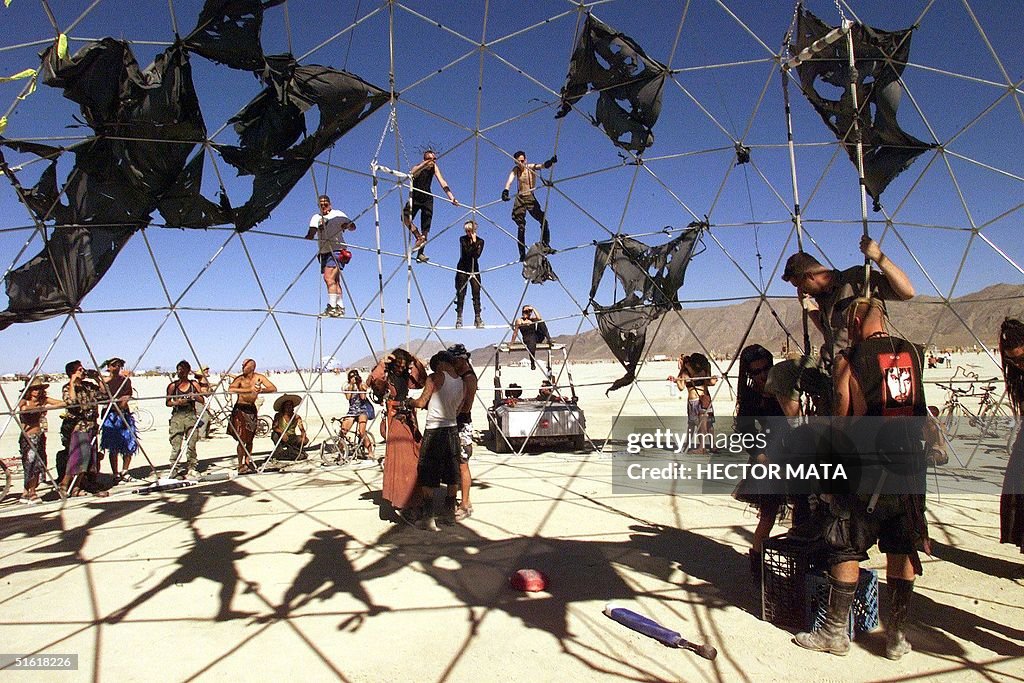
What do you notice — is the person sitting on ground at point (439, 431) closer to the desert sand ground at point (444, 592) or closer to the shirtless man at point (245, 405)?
the desert sand ground at point (444, 592)

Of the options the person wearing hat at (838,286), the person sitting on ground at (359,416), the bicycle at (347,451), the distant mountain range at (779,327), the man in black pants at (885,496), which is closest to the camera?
the man in black pants at (885,496)

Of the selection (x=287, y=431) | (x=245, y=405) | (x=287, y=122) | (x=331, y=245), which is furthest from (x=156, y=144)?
(x=287, y=431)

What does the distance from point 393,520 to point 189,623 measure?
2.82 meters

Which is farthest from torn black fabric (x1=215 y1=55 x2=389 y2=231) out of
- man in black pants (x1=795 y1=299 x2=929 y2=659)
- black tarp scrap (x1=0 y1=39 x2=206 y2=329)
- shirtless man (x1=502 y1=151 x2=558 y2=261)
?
man in black pants (x1=795 y1=299 x2=929 y2=659)

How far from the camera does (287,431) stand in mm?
11008

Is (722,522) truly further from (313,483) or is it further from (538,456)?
(313,483)

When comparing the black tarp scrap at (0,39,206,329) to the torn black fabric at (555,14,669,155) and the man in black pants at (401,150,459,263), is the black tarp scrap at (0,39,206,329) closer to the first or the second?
the man in black pants at (401,150,459,263)

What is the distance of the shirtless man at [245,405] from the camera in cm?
1041

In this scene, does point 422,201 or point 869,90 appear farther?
point 422,201

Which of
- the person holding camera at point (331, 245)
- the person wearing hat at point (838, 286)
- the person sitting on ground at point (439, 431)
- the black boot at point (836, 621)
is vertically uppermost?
the person holding camera at point (331, 245)

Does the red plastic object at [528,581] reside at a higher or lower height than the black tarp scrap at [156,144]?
lower

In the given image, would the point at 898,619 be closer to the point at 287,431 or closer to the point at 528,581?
the point at 528,581

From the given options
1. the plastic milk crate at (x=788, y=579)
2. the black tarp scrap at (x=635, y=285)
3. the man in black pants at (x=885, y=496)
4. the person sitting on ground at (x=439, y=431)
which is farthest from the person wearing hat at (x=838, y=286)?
the black tarp scrap at (x=635, y=285)

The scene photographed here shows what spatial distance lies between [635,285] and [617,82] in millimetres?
3452
